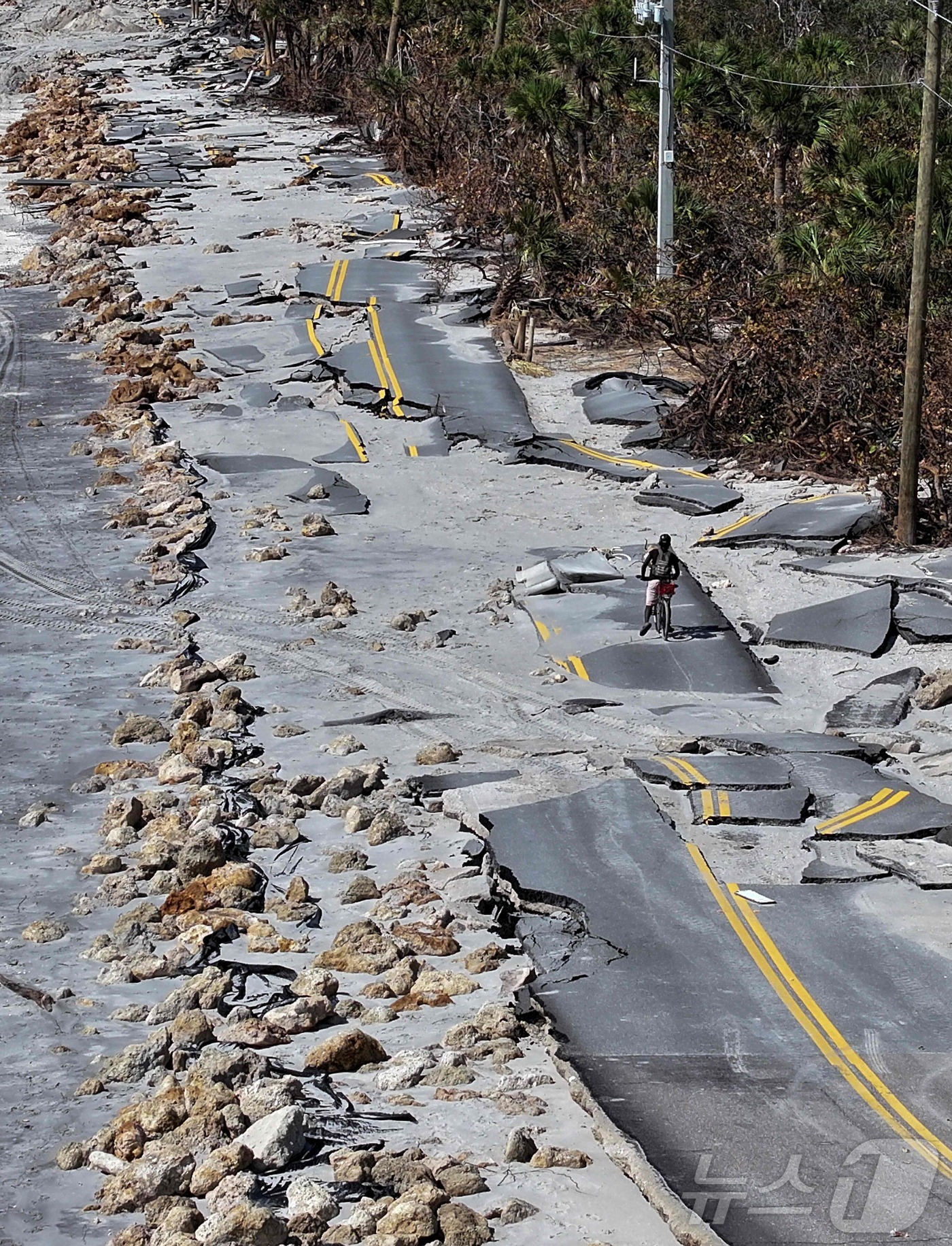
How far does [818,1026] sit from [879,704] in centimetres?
694

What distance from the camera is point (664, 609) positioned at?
18906 mm

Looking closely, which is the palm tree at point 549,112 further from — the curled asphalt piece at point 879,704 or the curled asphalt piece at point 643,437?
the curled asphalt piece at point 879,704

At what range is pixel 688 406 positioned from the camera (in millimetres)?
27891

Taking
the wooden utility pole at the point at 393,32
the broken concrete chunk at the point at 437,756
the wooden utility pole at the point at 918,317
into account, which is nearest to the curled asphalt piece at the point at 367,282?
the wooden utility pole at the point at 918,317

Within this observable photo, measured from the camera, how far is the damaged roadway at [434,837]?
926cm

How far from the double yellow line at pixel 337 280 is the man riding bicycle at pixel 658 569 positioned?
64.4ft

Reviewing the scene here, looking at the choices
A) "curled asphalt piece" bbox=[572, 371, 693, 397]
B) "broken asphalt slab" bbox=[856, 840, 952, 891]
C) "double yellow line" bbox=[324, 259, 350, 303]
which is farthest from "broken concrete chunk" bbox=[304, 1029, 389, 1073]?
"double yellow line" bbox=[324, 259, 350, 303]

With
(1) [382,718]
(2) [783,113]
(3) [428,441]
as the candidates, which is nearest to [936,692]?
(1) [382,718]

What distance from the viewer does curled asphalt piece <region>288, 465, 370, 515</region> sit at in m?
25.1

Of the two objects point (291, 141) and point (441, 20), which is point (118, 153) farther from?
point (441, 20)

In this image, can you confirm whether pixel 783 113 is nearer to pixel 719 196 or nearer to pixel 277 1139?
pixel 719 196

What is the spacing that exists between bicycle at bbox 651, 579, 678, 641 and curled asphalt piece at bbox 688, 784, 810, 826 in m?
4.46

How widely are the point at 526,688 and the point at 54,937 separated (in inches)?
269

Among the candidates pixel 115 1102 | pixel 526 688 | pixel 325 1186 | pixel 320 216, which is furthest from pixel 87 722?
pixel 320 216
